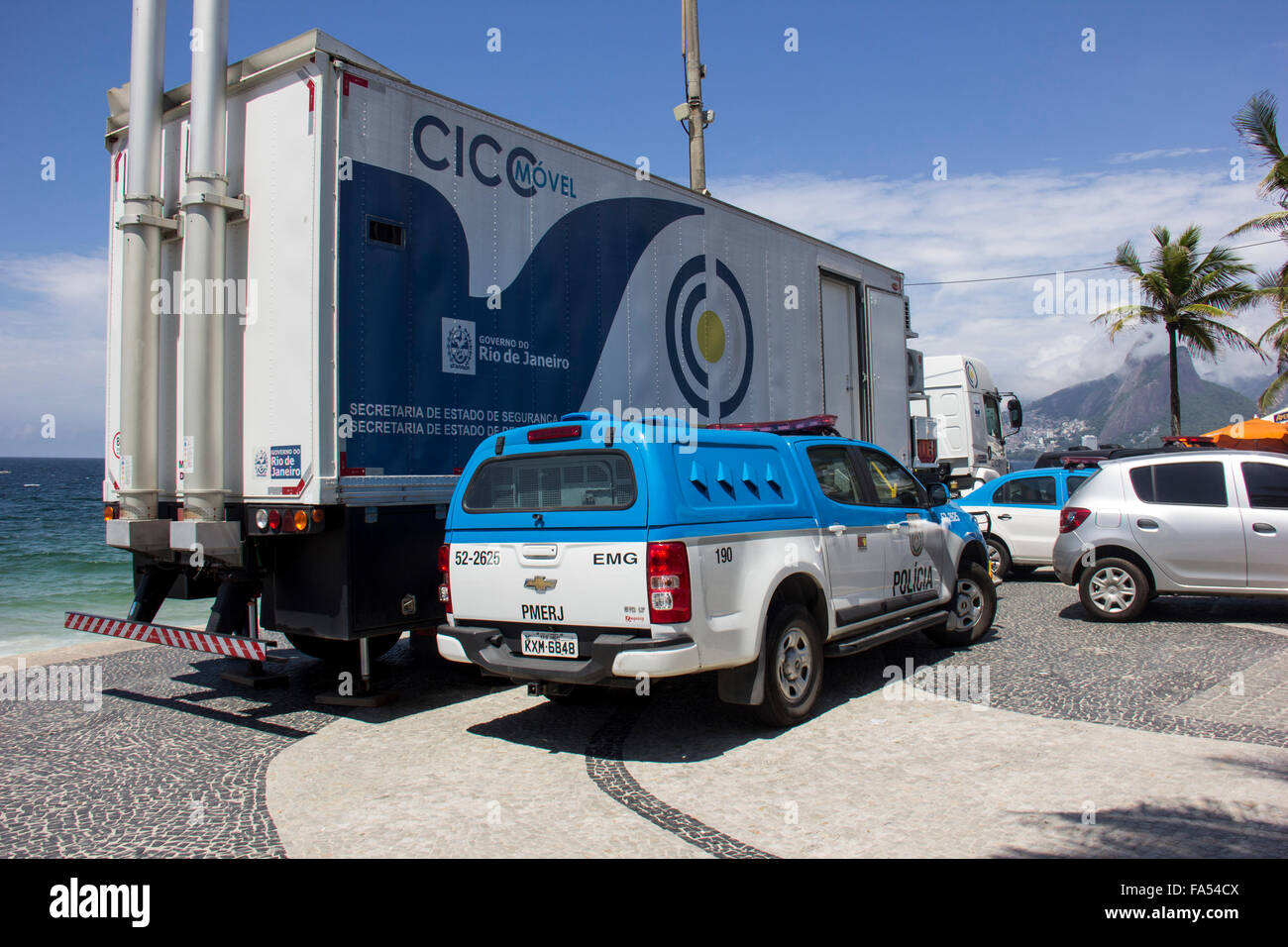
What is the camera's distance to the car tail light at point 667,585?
15.9ft

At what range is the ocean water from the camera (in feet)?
47.3

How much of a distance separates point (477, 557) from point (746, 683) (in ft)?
6.09

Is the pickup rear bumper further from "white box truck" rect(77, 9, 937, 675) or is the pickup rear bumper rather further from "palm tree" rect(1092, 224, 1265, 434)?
"palm tree" rect(1092, 224, 1265, 434)

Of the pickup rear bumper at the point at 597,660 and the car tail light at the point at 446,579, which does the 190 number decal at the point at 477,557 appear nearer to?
the car tail light at the point at 446,579

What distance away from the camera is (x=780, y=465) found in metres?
6.04

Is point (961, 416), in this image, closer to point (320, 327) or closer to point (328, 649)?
point (328, 649)

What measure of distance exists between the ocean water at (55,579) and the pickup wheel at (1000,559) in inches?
464

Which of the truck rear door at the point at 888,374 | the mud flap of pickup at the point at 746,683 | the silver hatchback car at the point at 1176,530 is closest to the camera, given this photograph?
the mud flap of pickup at the point at 746,683

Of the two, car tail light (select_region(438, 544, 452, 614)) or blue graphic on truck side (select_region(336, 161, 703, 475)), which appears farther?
blue graphic on truck side (select_region(336, 161, 703, 475))

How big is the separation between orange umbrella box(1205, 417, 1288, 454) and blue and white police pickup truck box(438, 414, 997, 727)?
13906mm

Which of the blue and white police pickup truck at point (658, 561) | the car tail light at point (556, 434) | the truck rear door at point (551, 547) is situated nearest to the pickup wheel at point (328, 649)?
the truck rear door at point (551, 547)

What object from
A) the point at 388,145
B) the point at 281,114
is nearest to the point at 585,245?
the point at 388,145

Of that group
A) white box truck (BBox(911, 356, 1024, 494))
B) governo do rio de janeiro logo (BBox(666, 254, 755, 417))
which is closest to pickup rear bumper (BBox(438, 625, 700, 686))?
governo do rio de janeiro logo (BBox(666, 254, 755, 417))
